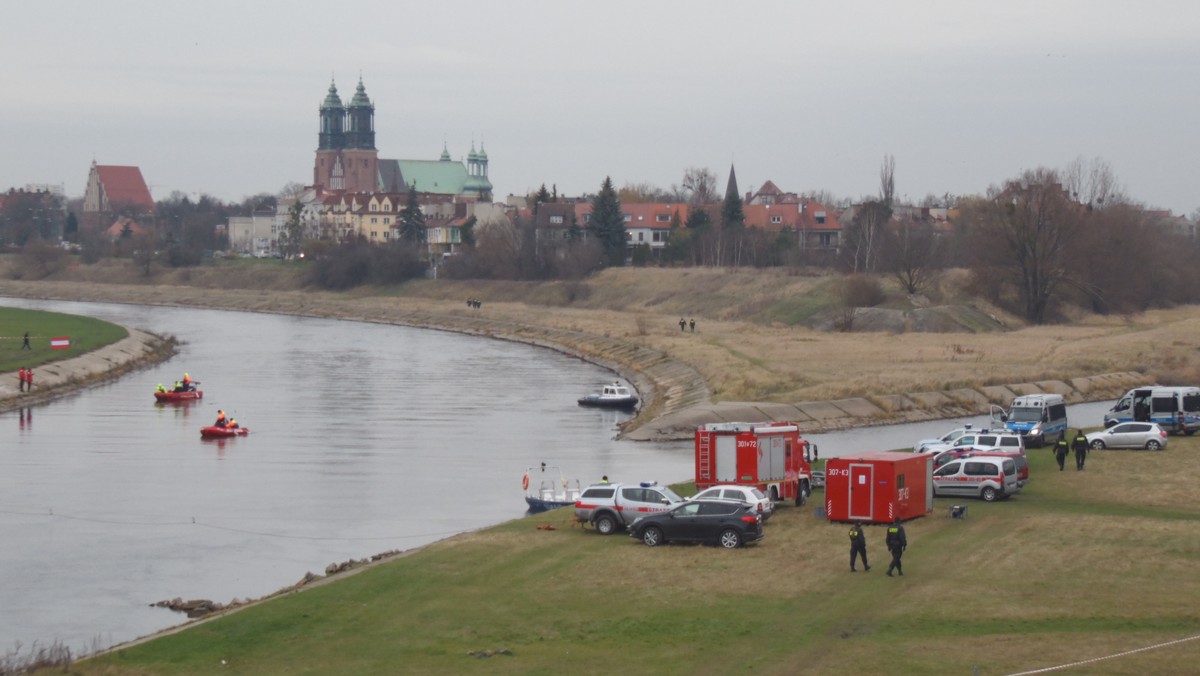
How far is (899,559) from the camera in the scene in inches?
1158

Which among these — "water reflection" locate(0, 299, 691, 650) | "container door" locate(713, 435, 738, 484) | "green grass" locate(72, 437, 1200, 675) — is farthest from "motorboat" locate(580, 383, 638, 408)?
"green grass" locate(72, 437, 1200, 675)

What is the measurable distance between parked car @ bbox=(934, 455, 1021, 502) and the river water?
36.0 feet

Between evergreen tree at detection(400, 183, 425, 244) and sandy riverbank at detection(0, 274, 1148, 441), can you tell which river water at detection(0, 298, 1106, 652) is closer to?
sandy riverbank at detection(0, 274, 1148, 441)

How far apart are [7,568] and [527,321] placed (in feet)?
315

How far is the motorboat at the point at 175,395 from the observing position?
74250mm

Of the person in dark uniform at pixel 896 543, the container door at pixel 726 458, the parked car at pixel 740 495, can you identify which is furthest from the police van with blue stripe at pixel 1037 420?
the person in dark uniform at pixel 896 543

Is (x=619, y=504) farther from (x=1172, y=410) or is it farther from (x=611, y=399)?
(x=611, y=399)

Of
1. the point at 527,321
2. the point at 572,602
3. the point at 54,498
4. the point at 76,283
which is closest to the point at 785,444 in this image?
the point at 572,602

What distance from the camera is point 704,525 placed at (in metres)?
33.1

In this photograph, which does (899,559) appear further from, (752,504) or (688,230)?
(688,230)

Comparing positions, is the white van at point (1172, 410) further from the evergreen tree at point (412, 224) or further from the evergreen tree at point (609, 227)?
the evergreen tree at point (412, 224)

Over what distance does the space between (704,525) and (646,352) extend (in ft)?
211

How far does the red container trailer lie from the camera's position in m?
34.6

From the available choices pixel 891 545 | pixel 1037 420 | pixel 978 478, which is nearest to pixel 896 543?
pixel 891 545
